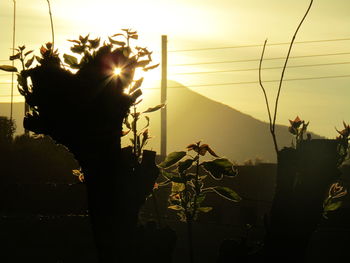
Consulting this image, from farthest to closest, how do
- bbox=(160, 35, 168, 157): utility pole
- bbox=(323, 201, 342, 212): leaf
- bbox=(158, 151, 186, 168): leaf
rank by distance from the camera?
bbox=(160, 35, 168, 157): utility pole < bbox=(323, 201, 342, 212): leaf < bbox=(158, 151, 186, 168): leaf

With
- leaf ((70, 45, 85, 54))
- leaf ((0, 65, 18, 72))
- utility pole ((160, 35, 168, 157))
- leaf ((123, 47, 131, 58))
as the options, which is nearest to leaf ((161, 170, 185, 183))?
leaf ((123, 47, 131, 58))

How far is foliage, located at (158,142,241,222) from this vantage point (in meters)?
4.53

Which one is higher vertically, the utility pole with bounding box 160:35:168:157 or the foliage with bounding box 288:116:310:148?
the utility pole with bounding box 160:35:168:157

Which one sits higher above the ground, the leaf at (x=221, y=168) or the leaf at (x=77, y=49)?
the leaf at (x=77, y=49)

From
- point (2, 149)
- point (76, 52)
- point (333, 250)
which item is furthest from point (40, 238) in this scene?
point (2, 149)

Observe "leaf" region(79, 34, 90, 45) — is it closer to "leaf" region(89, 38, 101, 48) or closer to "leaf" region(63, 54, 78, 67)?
"leaf" region(89, 38, 101, 48)

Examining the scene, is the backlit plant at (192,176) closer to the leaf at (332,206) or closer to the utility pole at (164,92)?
the leaf at (332,206)

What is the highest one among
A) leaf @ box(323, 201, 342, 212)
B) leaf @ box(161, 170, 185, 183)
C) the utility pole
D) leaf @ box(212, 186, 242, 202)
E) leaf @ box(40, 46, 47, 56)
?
the utility pole

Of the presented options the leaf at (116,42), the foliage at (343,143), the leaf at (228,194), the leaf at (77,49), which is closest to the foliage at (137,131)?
the leaf at (116,42)

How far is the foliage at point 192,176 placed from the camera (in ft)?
14.9

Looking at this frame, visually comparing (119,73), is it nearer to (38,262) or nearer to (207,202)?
(38,262)

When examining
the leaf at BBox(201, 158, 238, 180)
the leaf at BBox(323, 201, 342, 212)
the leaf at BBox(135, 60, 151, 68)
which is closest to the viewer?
the leaf at BBox(201, 158, 238, 180)

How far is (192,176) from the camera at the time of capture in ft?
16.0

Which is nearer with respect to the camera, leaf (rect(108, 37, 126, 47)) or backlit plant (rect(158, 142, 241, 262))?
backlit plant (rect(158, 142, 241, 262))
